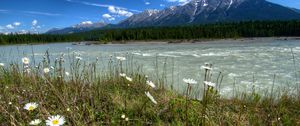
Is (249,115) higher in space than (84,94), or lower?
lower

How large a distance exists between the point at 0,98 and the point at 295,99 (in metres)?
5.30

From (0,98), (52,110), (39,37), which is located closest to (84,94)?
(52,110)

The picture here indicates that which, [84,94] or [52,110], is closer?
[52,110]

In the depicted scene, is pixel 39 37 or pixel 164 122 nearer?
pixel 164 122

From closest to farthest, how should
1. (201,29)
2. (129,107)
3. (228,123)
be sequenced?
(228,123)
(129,107)
(201,29)

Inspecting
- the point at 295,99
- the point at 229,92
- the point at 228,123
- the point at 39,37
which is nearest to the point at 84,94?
the point at 228,123

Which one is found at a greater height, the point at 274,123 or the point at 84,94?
the point at 84,94

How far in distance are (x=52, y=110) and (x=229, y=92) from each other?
757cm

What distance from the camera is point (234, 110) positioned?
19.5 ft

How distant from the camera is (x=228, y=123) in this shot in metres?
4.62

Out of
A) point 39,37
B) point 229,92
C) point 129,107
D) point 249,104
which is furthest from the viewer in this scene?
point 39,37

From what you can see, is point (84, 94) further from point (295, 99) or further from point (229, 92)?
point (229, 92)

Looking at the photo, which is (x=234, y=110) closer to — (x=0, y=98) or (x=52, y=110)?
(x=52, y=110)

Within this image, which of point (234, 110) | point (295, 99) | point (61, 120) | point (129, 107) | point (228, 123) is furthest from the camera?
point (295, 99)
